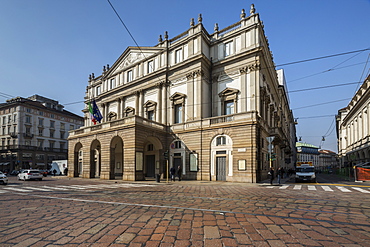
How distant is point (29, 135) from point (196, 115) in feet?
156

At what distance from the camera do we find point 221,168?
75.8 feet

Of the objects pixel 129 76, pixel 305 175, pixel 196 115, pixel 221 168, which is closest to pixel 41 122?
pixel 129 76

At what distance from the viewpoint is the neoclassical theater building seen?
22.6 m

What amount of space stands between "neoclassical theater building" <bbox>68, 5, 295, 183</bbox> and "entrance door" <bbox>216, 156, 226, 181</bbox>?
96mm

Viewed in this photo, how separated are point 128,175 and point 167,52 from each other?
628 inches

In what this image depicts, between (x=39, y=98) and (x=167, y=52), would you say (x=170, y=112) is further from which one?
(x=39, y=98)

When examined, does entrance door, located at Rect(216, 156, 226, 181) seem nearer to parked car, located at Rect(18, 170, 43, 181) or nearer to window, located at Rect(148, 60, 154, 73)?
window, located at Rect(148, 60, 154, 73)

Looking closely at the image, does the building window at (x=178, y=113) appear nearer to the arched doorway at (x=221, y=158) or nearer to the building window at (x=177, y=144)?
the building window at (x=177, y=144)

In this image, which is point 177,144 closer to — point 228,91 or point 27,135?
point 228,91

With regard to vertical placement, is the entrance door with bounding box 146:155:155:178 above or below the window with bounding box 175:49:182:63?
below

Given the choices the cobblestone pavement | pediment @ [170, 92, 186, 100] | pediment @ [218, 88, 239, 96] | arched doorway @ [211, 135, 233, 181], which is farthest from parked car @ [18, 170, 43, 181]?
pediment @ [218, 88, 239, 96]

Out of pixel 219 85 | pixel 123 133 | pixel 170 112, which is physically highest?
pixel 219 85

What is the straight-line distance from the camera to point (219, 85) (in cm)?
2684

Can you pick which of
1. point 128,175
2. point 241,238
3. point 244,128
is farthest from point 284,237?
point 128,175
